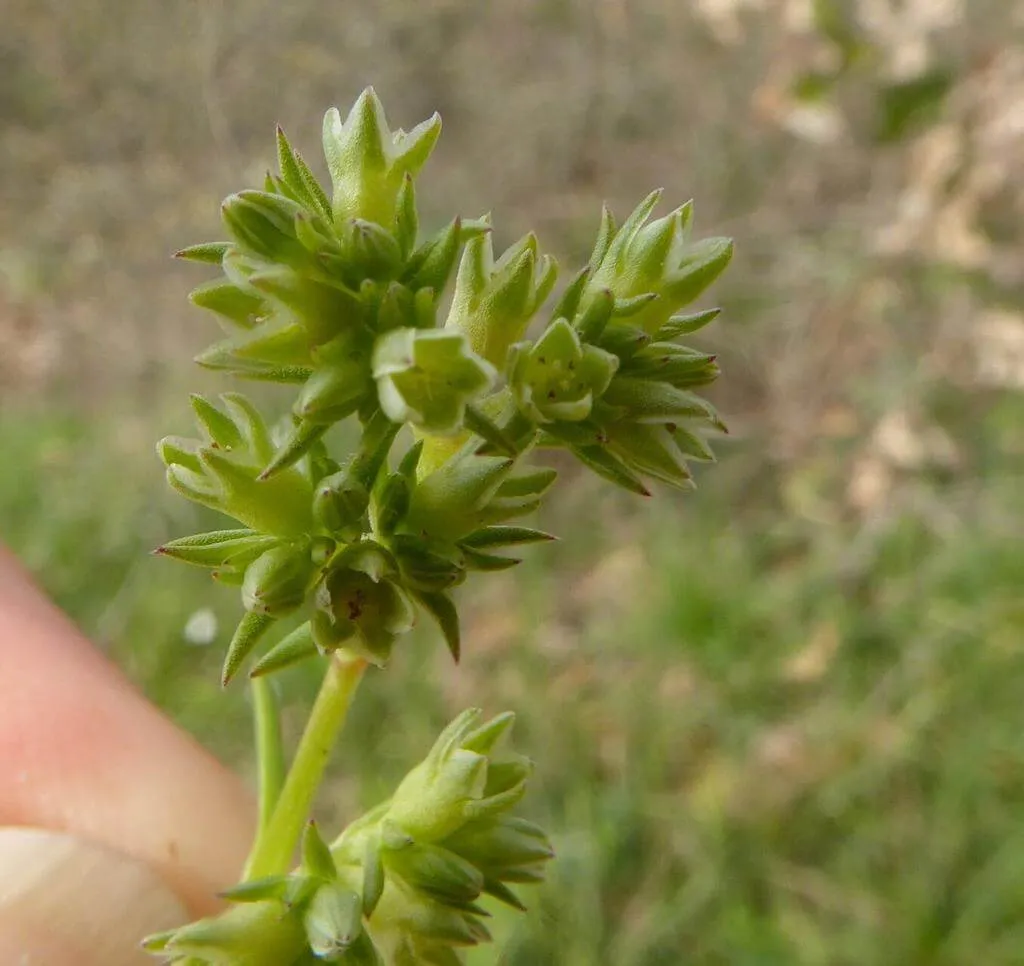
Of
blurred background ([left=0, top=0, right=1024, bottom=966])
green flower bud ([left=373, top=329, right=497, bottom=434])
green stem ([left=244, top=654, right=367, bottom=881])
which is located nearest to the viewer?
green flower bud ([left=373, top=329, right=497, bottom=434])

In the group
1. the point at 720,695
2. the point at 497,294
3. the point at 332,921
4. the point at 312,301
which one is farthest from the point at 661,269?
the point at 720,695

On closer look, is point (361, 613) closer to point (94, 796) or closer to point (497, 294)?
point (497, 294)

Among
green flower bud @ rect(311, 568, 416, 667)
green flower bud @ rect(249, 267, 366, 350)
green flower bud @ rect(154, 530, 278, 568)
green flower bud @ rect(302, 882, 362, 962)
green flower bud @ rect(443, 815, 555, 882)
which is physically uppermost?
green flower bud @ rect(249, 267, 366, 350)

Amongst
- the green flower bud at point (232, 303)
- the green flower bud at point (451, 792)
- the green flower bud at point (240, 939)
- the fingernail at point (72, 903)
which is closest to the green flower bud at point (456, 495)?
the green flower bud at point (232, 303)

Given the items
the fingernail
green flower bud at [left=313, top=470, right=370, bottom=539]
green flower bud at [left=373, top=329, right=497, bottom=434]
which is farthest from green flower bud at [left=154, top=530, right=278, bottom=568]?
the fingernail

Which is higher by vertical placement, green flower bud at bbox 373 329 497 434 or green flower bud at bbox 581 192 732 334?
green flower bud at bbox 581 192 732 334

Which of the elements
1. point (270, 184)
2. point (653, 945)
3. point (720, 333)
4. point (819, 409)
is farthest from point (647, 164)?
point (270, 184)

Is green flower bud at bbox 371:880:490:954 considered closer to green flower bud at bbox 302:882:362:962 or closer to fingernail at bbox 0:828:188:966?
green flower bud at bbox 302:882:362:962
